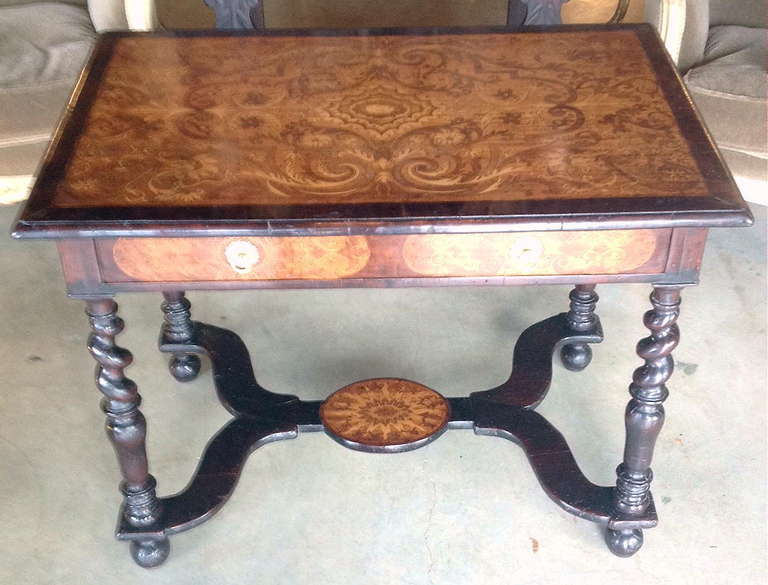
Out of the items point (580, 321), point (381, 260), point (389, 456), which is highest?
Result: point (381, 260)

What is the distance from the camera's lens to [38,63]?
2.30 metres

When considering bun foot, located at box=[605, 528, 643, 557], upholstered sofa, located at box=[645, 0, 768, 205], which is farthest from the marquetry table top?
bun foot, located at box=[605, 528, 643, 557]

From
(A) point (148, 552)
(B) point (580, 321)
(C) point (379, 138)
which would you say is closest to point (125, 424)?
(A) point (148, 552)

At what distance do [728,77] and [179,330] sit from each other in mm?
1312

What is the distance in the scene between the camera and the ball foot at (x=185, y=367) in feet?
6.93

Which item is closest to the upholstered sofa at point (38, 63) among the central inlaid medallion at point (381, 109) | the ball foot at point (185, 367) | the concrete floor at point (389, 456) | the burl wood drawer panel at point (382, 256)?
the concrete floor at point (389, 456)

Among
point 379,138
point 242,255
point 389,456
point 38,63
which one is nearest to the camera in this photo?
point 242,255

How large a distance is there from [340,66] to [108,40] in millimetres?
448

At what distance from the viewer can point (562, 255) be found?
4.55ft

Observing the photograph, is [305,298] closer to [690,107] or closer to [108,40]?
[108,40]

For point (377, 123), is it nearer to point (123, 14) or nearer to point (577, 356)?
point (577, 356)

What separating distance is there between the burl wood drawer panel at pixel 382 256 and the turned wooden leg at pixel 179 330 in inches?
24.3

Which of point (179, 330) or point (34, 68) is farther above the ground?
point (34, 68)

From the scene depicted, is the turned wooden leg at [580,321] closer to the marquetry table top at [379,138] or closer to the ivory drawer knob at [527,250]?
the marquetry table top at [379,138]
